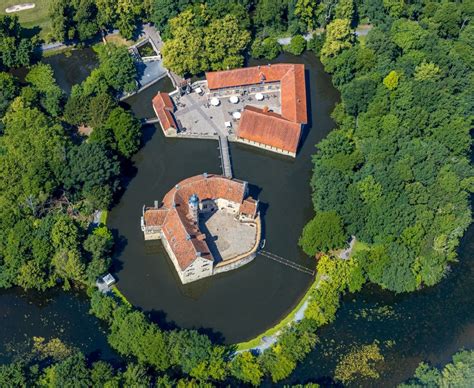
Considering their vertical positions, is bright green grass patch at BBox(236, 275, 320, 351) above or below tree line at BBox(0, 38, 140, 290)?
below

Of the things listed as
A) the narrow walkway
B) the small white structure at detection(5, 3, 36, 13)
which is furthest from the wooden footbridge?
the small white structure at detection(5, 3, 36, 13)

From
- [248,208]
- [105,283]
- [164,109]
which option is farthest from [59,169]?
[248,208]

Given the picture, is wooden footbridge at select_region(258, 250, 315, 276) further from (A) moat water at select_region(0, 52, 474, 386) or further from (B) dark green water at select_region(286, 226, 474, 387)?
(B) dark green water at select_region(286, 226, 474, 387)

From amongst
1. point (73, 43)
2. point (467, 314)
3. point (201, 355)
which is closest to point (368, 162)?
point (467, 314)

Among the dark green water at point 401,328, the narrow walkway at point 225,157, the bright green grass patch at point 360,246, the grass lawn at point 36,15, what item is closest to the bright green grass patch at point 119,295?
the dark green water at point 401,328

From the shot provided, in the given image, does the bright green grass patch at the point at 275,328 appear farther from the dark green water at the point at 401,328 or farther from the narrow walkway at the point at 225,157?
the narrow walkway at the point at 225,157

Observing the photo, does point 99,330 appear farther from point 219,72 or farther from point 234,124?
point 219,72
